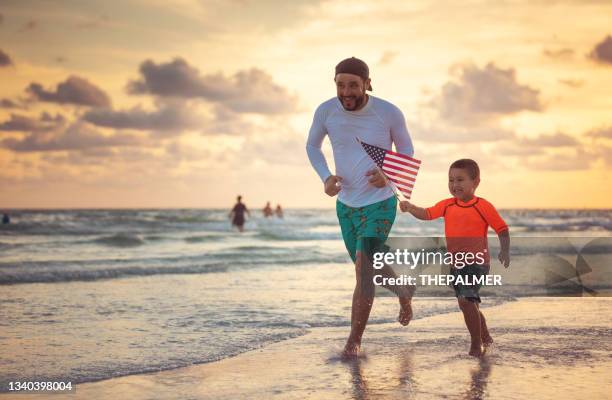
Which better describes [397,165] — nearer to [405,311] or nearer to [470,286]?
[470,286]

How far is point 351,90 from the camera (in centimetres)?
511

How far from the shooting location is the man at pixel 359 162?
5152 mm

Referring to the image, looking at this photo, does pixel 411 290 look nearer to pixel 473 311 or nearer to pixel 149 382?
pixel 473 311

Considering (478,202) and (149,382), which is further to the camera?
(478,202)

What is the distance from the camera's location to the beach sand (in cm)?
412

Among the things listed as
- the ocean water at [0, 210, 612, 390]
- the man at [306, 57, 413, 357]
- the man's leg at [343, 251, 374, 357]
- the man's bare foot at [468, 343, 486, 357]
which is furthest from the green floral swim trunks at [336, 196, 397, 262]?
the ocean water at [0, 210, 612, 390]

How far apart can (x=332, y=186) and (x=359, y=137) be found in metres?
0.44

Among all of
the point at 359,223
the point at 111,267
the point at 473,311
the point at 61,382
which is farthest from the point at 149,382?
the point at 111,267

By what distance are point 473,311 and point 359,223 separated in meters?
1.07

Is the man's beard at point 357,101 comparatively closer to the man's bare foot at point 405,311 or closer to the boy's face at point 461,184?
the boy's face at point 461,184

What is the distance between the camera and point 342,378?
4461mm

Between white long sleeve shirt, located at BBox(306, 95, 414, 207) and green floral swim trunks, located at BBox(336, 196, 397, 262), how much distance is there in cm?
5

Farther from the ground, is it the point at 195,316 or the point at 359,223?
the point at 359,223

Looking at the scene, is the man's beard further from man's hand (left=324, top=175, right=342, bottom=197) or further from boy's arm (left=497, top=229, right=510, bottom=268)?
boy's arm (left=497, top=229, right=510, bottom=268)
